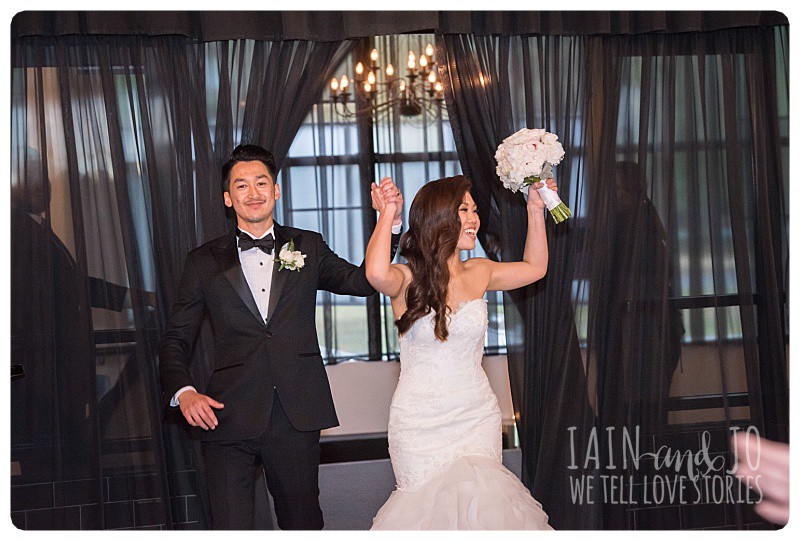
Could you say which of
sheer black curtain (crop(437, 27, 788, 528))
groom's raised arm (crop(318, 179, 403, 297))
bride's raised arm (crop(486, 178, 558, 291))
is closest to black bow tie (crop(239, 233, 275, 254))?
groom's raised arm (crop(318, 179, 403, 297))

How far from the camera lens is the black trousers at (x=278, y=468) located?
3.44 m

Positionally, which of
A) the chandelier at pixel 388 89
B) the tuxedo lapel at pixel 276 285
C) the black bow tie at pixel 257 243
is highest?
the chandelier at pixel 388 89

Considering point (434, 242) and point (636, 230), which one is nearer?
point (434, 242)

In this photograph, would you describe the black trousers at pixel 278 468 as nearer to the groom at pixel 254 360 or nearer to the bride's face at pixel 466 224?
the groom at pixel 254 360

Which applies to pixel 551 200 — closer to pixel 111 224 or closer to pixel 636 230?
pixel 636 230

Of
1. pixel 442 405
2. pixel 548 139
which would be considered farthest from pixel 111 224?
pixel 548 139

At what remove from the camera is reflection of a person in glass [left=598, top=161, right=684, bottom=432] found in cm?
482

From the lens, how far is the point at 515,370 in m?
4.74

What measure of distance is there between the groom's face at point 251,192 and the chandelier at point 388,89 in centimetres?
155

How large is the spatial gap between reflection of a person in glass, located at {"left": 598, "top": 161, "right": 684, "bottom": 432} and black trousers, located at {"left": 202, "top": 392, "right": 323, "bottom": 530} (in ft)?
6.32

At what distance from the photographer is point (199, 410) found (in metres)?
3.37

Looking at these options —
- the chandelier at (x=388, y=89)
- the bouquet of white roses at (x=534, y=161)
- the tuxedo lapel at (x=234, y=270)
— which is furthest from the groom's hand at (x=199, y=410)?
the chandelier at (x=388, y=89)

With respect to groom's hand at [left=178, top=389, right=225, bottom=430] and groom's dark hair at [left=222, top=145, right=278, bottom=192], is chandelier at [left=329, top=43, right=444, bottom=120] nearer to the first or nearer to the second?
groom's dark hair at [left=222, top=145, right=278, bottom=192]

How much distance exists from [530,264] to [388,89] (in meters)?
1.77
